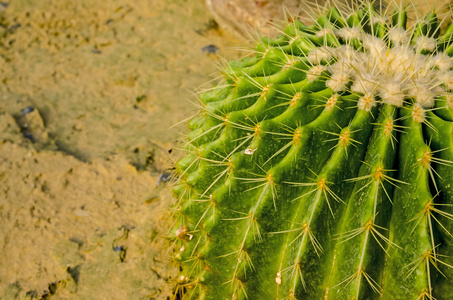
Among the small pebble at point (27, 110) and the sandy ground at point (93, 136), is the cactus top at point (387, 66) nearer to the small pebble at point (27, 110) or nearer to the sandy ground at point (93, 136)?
the sandy ground at point (93, 136)

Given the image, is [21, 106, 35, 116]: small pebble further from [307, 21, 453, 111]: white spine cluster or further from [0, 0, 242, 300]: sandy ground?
[307, 21, 453, 111]: white spine cluster

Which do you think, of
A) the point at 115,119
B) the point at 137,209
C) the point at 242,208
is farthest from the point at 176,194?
the point at 115,119

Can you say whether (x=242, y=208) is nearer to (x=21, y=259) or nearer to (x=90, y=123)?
(x=21, y=259)

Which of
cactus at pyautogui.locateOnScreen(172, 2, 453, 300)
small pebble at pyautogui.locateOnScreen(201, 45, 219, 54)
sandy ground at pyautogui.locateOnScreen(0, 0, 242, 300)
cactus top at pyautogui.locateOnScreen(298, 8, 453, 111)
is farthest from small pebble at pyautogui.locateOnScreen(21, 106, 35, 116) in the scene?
cactus top at pyautogui.locateOnScreen(298, 8, 453, 111)

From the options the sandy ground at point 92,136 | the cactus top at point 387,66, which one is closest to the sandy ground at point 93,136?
the sandy ground at point 92,136

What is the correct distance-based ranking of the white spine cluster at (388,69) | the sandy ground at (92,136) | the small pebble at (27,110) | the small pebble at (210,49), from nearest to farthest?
the white spine cluster at (388,69)
the sandy ground at (92,136)
the small pebble at (27,110)
the small pebble at (210,49)
